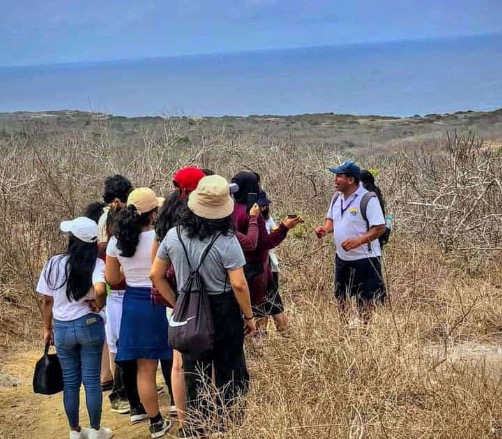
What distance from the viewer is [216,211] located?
4.02 m

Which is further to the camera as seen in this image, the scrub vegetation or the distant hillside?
the distant hillside

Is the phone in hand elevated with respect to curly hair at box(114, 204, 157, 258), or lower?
elevated

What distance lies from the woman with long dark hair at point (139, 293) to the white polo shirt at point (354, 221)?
6.74 feet

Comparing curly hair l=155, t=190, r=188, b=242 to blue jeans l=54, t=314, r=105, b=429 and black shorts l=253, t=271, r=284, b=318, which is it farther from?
black shorts l=253, t=271, r=284, b=318

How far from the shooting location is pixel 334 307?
5.82m

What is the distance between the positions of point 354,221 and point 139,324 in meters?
2.27

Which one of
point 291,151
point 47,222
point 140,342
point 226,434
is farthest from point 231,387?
point 291,151

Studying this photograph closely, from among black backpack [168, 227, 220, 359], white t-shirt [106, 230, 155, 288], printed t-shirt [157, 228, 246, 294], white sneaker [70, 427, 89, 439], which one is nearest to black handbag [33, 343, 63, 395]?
white sneaker [70, 427, 89, 439]

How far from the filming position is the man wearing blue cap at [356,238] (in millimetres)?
5977

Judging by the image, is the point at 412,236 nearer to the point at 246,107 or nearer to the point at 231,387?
the point at 231,387

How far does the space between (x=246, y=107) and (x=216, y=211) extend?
221ft

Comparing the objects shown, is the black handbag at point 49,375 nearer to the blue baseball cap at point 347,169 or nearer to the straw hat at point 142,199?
the straw hat at point 142,199

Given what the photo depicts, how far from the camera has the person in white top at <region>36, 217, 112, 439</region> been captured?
4562 millimetres

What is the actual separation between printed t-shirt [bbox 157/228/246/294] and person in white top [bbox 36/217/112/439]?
2.41 feet
